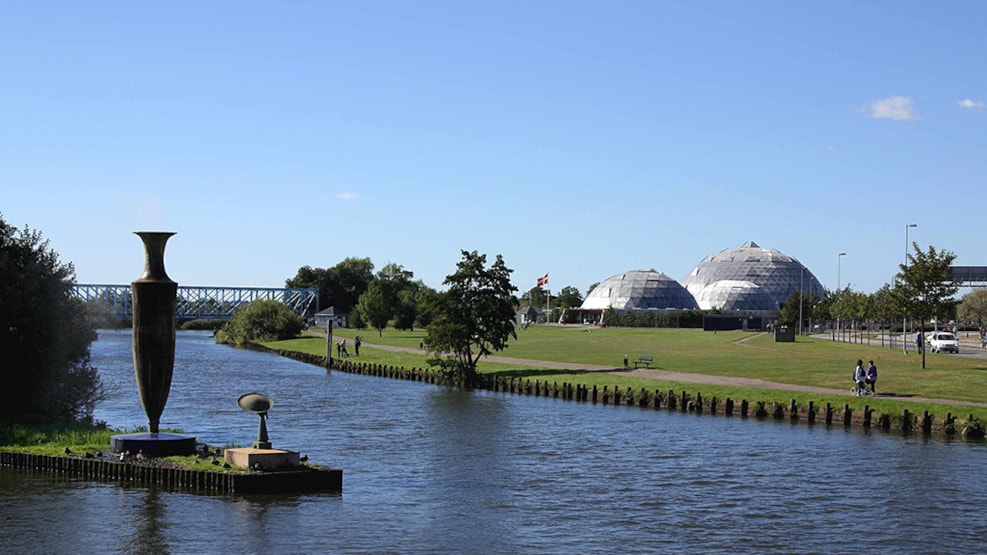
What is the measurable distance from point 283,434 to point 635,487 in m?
16.3

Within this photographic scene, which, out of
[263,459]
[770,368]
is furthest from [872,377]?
[263,459]

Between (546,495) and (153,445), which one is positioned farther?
(153,445)

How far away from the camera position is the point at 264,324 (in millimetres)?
148875

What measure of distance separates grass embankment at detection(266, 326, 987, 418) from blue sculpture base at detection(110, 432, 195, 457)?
29.7 m

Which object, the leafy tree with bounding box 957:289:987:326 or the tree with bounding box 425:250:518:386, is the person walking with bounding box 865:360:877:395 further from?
the leafy tree with bounding box 957:289:987:326

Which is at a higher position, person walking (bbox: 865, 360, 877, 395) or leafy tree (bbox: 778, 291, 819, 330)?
leafy tree (bbox: 778, 291, 819, 330)

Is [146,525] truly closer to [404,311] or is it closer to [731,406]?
[731,406]

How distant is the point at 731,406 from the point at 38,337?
1209 inches

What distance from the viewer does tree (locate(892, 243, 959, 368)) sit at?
67062 mm

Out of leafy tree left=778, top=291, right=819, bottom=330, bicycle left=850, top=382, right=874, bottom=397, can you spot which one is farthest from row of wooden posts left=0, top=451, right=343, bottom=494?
leafy tree left=778, top=291, right=819, bottom=330

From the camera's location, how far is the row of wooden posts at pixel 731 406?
46062mm

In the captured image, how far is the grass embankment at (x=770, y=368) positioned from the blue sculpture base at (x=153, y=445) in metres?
29.7

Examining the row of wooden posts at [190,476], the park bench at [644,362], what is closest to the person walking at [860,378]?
the park bench at [644,362]

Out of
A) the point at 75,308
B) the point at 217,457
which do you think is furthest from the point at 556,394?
the point at 217,457
